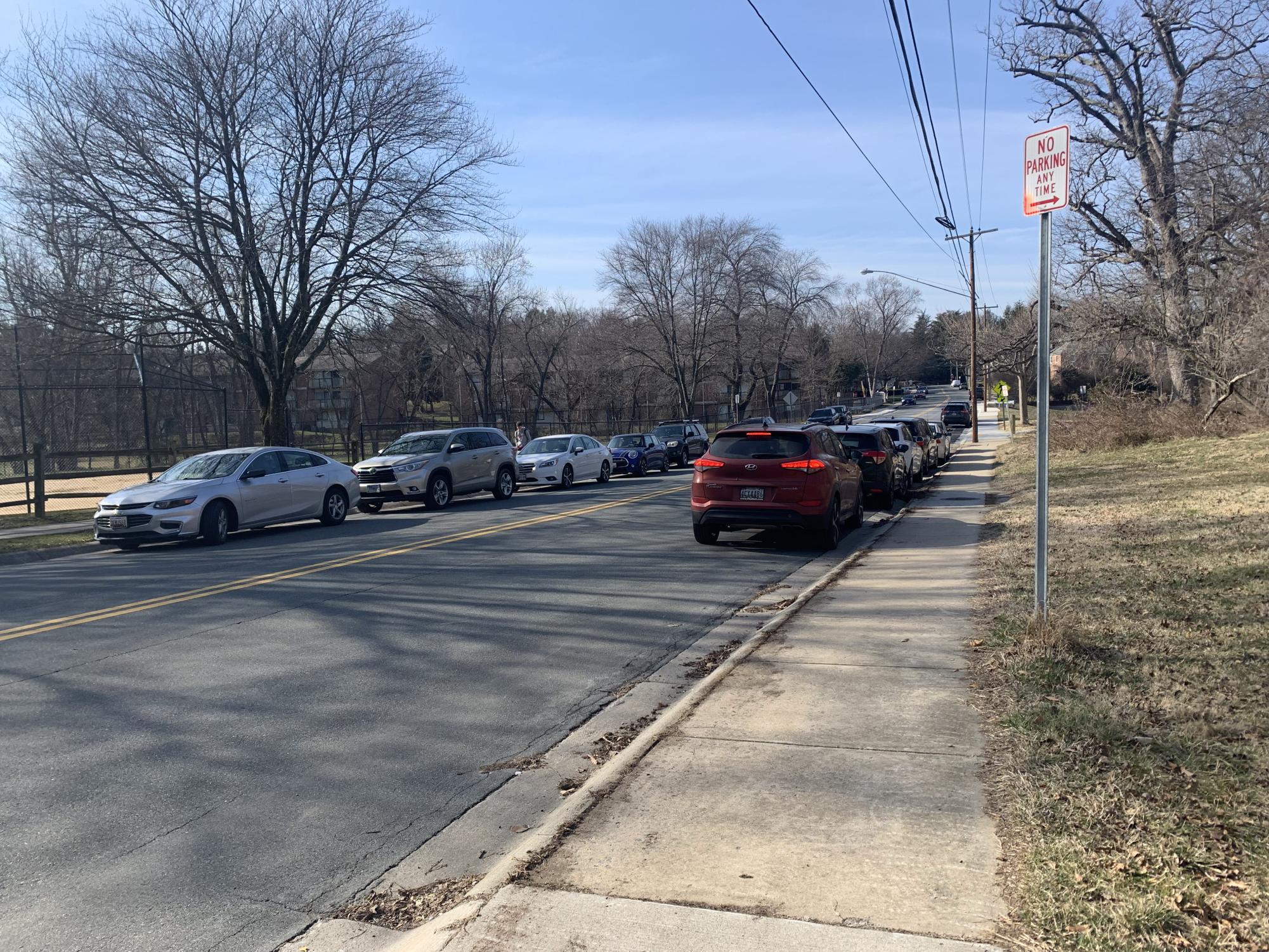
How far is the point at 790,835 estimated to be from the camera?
4.13m

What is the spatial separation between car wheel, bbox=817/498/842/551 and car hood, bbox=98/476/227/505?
9511 millimetres

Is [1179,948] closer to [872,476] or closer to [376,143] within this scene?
[872,476]

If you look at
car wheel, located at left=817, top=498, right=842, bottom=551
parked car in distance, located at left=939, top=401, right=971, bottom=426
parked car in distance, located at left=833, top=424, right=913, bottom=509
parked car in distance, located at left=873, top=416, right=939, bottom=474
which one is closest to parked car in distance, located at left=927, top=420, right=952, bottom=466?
parked car in distance, located at left=873, top=416, right=939, bottom=474

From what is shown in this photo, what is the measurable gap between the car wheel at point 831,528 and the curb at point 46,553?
11351 mm

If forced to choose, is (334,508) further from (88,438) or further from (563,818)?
(563,818)

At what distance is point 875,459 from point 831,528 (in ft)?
19.4

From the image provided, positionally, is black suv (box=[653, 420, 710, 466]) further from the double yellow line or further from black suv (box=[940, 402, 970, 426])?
black suv (box=[940, 402, 970, 426])

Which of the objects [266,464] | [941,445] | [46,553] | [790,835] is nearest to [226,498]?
[266,464]

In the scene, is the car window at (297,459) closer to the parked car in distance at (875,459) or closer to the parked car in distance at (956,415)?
the parked car in distance at (875,459)

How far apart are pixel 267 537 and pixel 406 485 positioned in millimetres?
4558

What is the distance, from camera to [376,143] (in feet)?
91.2

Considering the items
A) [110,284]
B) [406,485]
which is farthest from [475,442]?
[110,284]

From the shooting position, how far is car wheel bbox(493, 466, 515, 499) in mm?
23250

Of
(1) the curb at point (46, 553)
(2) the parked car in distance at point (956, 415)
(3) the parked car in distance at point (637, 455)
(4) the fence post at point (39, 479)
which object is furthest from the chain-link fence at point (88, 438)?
(2) the parked car in distance at point (956, 415)
